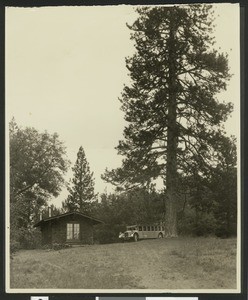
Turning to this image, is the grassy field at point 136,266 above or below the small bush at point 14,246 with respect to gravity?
below

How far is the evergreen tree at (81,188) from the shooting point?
2662 mm

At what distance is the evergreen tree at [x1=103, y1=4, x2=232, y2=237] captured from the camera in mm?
2682

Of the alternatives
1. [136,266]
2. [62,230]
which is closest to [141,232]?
[136,266]

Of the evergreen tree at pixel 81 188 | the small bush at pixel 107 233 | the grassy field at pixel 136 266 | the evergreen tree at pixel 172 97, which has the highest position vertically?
the evergreen tree at pixel 172 97

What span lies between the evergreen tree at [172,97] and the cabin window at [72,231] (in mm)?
281

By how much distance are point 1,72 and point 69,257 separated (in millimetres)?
991

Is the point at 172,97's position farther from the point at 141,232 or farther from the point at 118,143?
the point at 141,232

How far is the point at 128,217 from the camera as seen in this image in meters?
2.68

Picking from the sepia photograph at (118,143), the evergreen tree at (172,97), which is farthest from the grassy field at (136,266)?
the evergreen tree at (172,97)

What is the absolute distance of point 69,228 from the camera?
2.68 metres

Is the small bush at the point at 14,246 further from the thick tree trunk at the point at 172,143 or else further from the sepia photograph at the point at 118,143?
the thick tree trunk at the point at 172,143

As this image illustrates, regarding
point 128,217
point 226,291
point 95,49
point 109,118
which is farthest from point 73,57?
point 226,291

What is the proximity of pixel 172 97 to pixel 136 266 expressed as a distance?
859 millimetres

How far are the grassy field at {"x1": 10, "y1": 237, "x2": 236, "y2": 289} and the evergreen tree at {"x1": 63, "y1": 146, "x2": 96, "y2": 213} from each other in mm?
211
